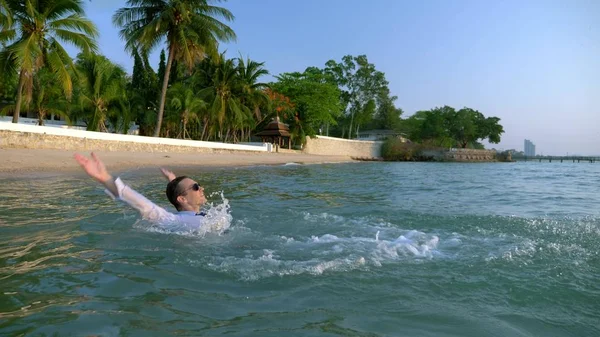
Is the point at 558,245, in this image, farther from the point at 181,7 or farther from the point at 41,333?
the point at 181,7

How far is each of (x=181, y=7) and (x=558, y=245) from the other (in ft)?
76.9

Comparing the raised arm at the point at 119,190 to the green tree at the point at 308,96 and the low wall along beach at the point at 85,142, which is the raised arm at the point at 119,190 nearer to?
the low wall along beach at the point at 85,142

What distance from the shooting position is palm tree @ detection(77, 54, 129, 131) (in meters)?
27.3

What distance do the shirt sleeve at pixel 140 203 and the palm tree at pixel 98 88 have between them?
85.6 ft

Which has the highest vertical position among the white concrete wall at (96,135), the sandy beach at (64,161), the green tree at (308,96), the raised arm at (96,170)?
the green tree at (308,96)

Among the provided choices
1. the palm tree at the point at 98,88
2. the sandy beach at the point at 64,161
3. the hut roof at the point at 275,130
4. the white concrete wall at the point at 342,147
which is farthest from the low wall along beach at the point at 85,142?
the white concrete wall at the point at 342,147

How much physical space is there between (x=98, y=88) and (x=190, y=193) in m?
Answer: 26.5

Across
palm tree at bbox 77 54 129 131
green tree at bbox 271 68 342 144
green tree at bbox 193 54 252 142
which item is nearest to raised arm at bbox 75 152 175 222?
palm tree at bbox 77 54 129 131

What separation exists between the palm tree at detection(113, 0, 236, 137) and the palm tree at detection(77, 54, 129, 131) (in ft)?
12.6

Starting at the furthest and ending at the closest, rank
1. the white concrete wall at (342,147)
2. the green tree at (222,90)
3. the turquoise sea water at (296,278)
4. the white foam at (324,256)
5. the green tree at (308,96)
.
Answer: the white concrete wall at (342,147) < the green tree at (308,96) < the green tree at (222,90) < the white foam at (324,256) < the turquoise sea water at (296,278)

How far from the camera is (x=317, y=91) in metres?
Result: 50.8

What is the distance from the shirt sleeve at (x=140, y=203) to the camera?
11.6ft

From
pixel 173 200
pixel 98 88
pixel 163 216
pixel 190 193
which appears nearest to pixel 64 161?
pixel 173 200

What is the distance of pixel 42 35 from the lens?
1833 centimetres
